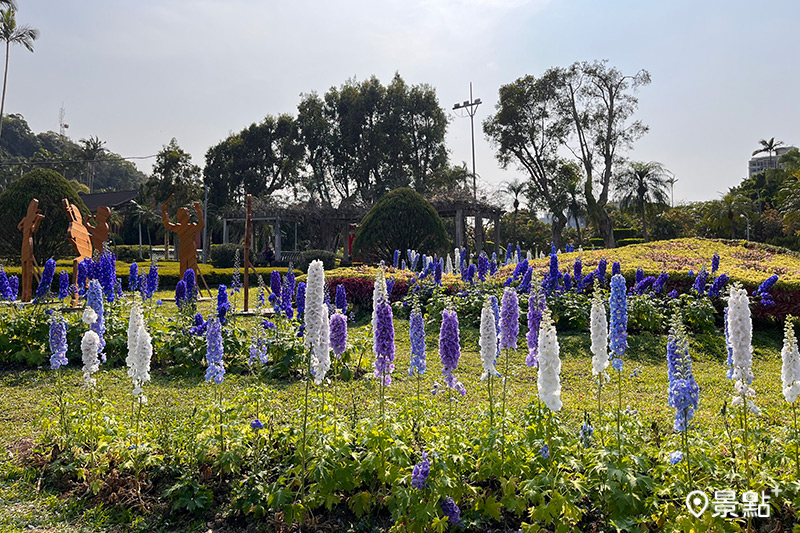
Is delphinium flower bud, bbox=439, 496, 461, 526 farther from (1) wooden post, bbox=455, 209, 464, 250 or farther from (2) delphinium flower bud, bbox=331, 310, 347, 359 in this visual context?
(1) wooden post, bbox=455, 209, 464, 250

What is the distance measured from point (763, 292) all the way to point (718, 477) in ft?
23.7

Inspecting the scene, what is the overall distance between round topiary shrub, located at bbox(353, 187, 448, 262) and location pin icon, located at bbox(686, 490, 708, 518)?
13.8 m

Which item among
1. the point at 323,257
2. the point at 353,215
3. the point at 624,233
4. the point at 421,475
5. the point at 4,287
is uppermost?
the point at 353,215

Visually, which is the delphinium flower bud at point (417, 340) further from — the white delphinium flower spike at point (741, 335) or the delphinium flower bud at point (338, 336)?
the white delphinium flower spike at point (741, 335)

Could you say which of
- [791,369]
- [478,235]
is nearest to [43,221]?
[478,235]

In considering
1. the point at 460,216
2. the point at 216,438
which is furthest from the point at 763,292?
the point at 460,216

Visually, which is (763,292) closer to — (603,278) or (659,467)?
(603,278)

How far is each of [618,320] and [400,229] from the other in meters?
12.7

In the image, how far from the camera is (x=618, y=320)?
12.0 ft

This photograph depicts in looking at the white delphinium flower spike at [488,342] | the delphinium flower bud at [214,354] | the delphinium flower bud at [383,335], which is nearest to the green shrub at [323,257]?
the delphinium flower bud at [214,354]

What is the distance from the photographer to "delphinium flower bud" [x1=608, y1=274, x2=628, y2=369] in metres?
3.45

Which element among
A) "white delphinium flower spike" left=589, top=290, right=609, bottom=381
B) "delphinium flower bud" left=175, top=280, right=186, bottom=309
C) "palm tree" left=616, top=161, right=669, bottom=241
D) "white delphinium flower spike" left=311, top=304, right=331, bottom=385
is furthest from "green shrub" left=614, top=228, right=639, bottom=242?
"white delphinium flower spike" left=311, top=304, right=331, bottom=385

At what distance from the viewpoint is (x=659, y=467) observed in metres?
2.76

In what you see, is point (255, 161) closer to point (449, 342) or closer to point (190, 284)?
point (190, 284)
